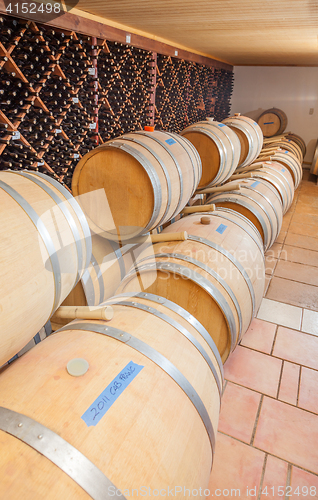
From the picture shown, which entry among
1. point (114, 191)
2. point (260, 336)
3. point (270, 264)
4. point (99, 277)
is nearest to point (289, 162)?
point (270, 264)

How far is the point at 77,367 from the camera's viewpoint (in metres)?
1.02

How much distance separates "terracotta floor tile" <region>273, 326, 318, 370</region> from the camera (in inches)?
96.1

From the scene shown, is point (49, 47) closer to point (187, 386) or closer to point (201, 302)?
point (201, 302)

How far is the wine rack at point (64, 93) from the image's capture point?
267 cm

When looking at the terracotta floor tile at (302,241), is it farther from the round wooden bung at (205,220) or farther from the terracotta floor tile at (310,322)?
the round wooden bung at (205,220)

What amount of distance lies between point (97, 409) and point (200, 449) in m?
0.42


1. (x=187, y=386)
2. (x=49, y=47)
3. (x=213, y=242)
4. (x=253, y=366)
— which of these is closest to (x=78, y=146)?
(x=49, y=47)

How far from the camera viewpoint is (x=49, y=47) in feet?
9.40

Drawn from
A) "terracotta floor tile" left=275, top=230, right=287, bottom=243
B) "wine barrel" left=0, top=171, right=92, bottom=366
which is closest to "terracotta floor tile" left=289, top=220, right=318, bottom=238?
"terracotta floor tile" left=275, top=230, right=287, bottom=243

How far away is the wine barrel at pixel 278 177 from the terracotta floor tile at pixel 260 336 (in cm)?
191

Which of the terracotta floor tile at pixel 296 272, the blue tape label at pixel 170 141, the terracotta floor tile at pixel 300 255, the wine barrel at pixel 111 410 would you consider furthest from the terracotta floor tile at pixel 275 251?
the wine barrel at pixel 111 410

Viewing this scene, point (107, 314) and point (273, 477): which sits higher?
point (107, 314)

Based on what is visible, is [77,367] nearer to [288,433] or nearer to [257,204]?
[288,433]

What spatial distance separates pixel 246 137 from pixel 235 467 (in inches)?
156
